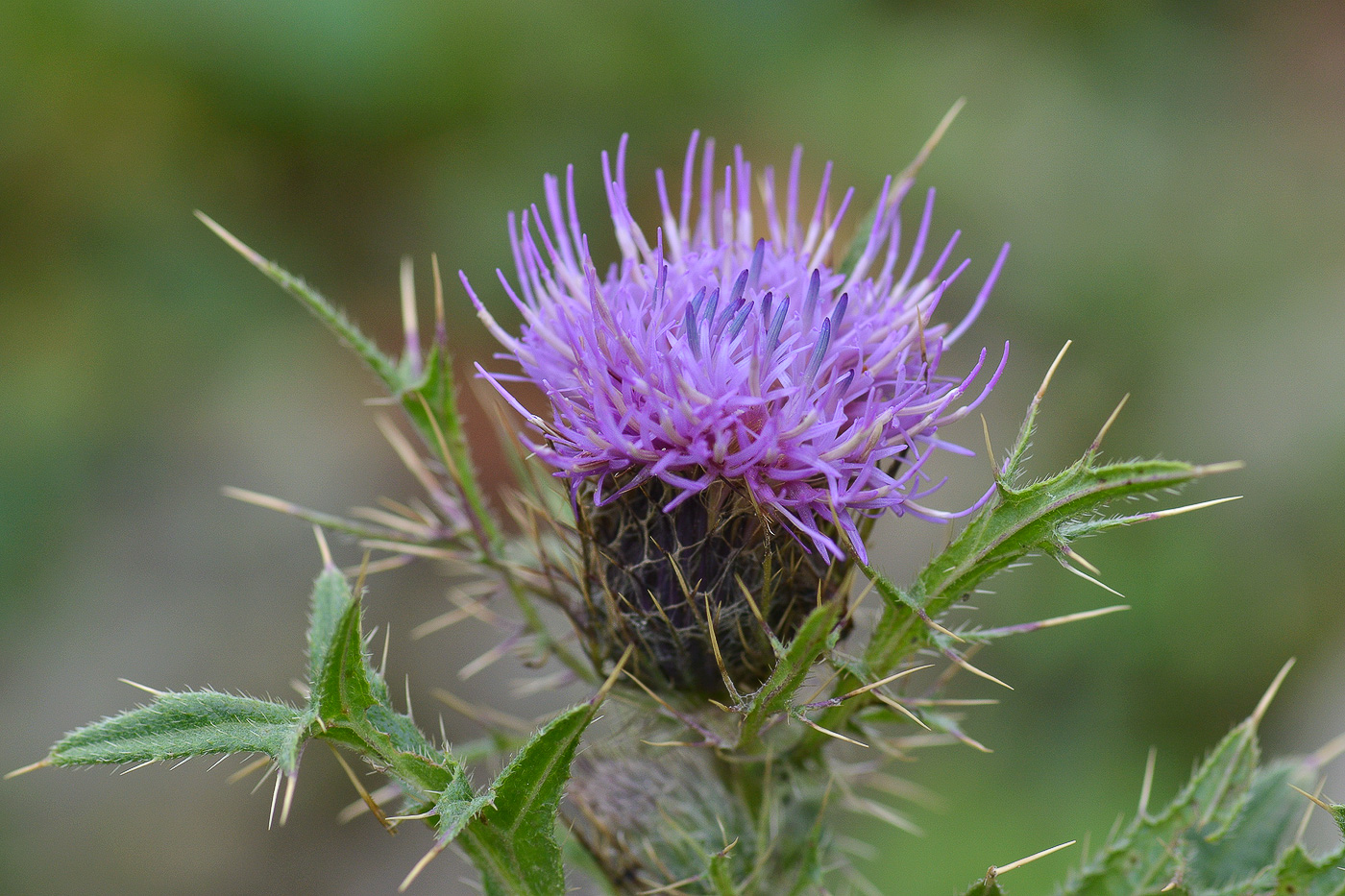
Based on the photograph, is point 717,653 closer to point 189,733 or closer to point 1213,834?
point 189,733

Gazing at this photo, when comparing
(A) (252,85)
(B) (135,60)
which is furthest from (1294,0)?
(B) (135,60)

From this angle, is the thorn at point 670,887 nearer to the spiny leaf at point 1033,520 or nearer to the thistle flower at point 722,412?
the thistle flower at point 722,412

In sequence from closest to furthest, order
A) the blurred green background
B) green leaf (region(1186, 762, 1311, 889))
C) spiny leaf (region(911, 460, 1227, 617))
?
spiny leaf (region(911, 460, 1227, 617)) < green leaf (region(1186, 762, 1311, 889)) < the blurred green background

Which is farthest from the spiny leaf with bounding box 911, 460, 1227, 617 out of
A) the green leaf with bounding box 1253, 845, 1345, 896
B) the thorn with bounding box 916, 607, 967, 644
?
the green leaf with bounding box 1253, 845, 1345, 896

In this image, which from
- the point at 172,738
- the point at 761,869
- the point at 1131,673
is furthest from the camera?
the point at 1131,673

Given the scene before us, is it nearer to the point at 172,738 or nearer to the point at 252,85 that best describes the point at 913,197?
the point at 252,85

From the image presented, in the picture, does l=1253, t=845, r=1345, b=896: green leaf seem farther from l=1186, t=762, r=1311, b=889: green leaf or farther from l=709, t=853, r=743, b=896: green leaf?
l=709, t=853, r=743, b=896: green leaf

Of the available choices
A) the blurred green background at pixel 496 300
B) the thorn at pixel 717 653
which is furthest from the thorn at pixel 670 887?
the blurred green background at pixel 496 300
